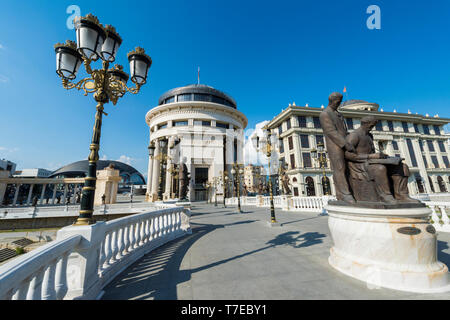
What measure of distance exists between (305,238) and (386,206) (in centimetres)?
283

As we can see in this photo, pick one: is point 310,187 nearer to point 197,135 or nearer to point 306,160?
point 306,160

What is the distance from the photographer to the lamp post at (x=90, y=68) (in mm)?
2855

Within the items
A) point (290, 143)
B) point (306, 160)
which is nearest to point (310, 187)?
point (306, 160)

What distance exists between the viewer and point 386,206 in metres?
2.55

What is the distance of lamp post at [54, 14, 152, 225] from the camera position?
9.37ft

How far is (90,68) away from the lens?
3.46 meters

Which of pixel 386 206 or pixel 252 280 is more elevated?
pixel 386 206

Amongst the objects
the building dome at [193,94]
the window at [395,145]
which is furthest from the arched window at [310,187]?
the building dome at [193,94]

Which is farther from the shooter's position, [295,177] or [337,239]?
[295,177]

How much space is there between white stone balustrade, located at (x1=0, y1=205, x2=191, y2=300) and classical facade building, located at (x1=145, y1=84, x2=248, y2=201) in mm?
30662

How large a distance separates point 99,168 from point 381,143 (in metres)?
91.2

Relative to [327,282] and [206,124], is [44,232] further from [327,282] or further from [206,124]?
[206,124]
